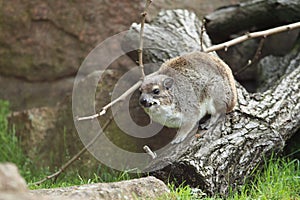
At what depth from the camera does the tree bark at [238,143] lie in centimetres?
420

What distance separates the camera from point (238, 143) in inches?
177

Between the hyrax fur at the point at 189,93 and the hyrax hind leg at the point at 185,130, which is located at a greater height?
the hyrax fur at the point at 189,93

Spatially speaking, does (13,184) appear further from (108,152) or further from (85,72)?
(85,72)

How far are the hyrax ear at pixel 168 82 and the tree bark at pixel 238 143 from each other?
1.50 feet

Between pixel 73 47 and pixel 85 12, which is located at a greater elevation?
pixel 85 12

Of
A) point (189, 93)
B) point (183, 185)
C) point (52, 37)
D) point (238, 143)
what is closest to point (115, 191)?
point (183, 185)

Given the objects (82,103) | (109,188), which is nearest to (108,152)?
(82,103)

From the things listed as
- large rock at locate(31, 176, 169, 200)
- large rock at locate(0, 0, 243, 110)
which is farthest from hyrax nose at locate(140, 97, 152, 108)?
large rock at locate(0, 0, 243, 110)

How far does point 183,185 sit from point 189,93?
0.91 metres

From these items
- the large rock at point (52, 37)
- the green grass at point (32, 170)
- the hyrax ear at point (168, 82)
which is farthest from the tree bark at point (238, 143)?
the large rock at point (52, 37)

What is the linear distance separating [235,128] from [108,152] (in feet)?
4.31

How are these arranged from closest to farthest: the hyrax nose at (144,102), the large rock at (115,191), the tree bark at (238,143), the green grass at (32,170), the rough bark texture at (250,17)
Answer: the large rock at (115,191) < the tree bark at (238,143) < the hyrax nose at (144,102) < the green grass at (32,170) < the rough bark texture at (250,17)

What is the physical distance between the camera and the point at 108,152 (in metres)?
5.29

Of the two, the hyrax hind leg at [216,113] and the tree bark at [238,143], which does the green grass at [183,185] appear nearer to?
the tree bark at [238,143]
